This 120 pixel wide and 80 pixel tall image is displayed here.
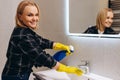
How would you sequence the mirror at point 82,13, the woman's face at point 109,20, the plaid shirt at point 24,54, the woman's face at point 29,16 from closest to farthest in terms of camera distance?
the plaid shirt at point 24,54
the woman's face at point 29,16
the woman's face at point 109,20
the mirror at point 82,13

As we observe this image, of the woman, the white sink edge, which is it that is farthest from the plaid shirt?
the white sink edge

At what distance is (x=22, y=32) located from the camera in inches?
58.1

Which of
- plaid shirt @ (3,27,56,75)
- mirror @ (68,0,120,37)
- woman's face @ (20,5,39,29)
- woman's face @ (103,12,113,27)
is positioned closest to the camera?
plaid shirt @ (3,27,56,75)

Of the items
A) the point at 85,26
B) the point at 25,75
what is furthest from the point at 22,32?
the point at 85,26

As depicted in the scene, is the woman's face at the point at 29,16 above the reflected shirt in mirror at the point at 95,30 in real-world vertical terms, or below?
above

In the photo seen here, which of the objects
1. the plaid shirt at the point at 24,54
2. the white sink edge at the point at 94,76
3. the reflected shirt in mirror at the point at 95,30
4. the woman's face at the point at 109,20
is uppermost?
the woman's face at the point at 109,20

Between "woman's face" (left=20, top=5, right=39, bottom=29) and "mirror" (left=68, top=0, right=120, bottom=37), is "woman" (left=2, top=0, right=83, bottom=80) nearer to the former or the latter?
"woman's face" (left=20, top=5, right=39, bottom=29)

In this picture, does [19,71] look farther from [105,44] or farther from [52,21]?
[52,21]

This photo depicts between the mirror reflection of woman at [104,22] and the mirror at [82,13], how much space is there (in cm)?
3

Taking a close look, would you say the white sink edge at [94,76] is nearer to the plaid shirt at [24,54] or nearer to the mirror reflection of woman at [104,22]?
the mirror reflection of woman at [104,22]

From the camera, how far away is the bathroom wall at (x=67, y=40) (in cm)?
171

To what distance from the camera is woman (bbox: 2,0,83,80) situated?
142cm

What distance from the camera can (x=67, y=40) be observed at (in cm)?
223

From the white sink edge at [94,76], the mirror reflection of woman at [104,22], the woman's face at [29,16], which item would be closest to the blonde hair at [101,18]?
the mirror reflection of woman at [104,22]
